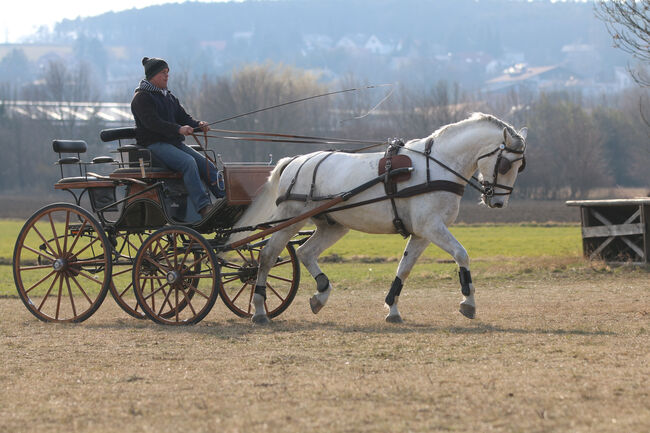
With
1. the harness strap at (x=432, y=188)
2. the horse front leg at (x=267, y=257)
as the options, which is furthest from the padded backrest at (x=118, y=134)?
the harness strap at (x=432, y=188)

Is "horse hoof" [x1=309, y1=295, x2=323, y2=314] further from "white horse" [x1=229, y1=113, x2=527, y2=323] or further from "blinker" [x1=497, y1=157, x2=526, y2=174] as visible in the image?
"blinker" [x1=497, y1=157, x2=526, y2=174]

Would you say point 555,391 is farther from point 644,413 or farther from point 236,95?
point 236,95

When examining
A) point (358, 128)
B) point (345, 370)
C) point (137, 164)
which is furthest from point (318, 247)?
point (358, 128)

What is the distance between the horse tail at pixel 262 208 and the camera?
12.3 metres

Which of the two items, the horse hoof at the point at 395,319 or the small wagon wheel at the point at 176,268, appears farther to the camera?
the horse hoof at the point at 395,319

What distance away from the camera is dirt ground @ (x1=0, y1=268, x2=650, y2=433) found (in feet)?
21.0

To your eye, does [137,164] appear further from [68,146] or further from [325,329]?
[325,329]

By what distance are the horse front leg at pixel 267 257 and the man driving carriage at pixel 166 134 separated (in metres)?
0.88

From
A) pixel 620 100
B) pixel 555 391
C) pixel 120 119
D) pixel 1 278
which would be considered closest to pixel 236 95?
pixel 120 119

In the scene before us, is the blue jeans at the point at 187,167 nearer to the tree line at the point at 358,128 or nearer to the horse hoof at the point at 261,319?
the horse hoof at the point at 261,319

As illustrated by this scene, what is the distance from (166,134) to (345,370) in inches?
190

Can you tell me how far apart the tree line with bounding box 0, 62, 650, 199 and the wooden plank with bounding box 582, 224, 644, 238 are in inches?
1955

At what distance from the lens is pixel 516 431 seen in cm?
599

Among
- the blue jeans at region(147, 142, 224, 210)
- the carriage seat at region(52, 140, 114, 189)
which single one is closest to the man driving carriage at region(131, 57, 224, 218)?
the blue jeans at region(147, 142, 224, 210)
